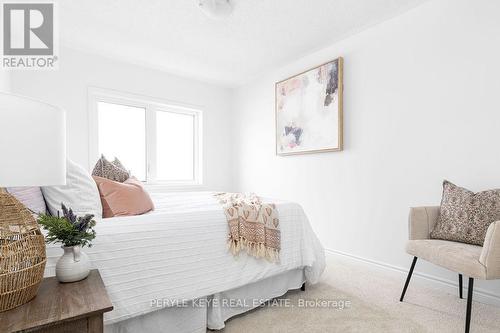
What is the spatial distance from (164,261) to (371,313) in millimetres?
1414

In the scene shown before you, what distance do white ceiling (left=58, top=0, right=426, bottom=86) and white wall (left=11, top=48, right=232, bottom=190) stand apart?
0.19 meters

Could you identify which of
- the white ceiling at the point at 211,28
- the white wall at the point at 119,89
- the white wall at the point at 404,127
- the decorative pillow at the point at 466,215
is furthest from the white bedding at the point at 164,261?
the white wall at the point at 119,89

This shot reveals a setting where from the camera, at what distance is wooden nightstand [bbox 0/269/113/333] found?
758mm

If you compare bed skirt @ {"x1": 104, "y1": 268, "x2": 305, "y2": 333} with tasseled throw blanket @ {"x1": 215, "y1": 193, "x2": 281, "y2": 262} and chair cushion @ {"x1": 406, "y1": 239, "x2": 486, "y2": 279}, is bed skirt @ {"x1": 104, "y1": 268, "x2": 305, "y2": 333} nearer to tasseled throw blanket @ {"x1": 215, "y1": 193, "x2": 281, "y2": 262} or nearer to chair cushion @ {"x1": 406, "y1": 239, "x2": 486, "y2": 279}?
tasseled throw blanket @ {"x1": 215, "y1": 193, "x2": 281, "y2": 262}

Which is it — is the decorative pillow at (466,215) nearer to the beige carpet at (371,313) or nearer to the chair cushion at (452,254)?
the chair cushion at (452,254)

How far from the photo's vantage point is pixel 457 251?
63.9 inches

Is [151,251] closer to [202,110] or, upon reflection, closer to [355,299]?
[355,299]

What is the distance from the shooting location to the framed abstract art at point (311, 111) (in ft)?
9.70

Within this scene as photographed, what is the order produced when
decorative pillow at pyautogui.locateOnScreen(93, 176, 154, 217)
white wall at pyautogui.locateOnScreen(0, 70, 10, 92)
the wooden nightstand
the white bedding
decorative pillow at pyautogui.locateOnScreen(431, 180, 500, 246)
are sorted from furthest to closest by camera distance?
white wall at pyautogui.locateOnScreen(0, 70, 10, 92) → decorative pillow at pyautogui.locateOnScreen(431, 180, 500, 246) → decorative pillow at pyautogui.locateOnScreen(93, 176, 154, 217) → the white bedding → the wooden nightstand

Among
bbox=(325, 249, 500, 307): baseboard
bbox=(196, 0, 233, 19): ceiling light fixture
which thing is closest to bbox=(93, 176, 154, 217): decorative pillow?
bbox=(196, 0, 233, 19): ceiling light fixture

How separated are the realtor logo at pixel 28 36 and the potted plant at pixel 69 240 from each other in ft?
7.49

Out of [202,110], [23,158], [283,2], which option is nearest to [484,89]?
[283,2]

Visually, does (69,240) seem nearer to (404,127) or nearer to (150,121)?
(404,127)

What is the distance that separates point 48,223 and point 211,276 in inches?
36.1
